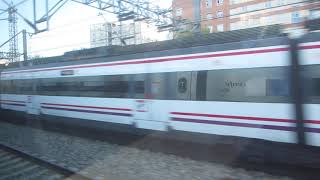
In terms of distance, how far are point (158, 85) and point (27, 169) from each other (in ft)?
13.6

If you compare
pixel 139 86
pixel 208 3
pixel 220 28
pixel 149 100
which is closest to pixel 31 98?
pixel 139 86

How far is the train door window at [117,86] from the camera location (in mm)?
12266

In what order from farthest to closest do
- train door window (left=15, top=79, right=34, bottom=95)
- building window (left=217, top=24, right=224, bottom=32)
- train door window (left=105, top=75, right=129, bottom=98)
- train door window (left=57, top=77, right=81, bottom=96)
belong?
building window (left=217, top=24, right=224, bottom=32) → train door window (left=15, top=79, right=34, bottom=95) → train door window (left=57, top=77, right=81, bottom=96) → train door window (left=105, top=75, right=129, bottom=98)

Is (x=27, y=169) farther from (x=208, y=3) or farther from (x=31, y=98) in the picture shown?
(x=208, y=3)

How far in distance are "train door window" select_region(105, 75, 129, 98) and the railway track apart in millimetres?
3477

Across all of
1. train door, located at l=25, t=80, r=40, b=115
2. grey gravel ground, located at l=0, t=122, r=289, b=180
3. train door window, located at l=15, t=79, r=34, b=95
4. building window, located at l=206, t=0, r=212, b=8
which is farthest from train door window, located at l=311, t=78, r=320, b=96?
building window, located at l=206, t=0, r=212, b=8

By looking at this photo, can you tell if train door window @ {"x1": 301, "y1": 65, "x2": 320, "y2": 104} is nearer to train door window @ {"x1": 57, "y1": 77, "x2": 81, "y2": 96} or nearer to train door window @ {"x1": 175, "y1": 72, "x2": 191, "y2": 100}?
train door window @ {"x1": 175, "y1": 72, "x2": 191, "y2": 100}

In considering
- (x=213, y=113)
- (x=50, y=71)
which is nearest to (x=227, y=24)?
(x=50, y=71)

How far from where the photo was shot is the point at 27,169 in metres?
8.95

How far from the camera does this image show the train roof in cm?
892

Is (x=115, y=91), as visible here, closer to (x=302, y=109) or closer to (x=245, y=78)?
(x=245, y=78)

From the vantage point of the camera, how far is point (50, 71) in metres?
16.4

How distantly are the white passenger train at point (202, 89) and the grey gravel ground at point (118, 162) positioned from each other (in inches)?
38.7

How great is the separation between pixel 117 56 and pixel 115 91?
3.74 feet
